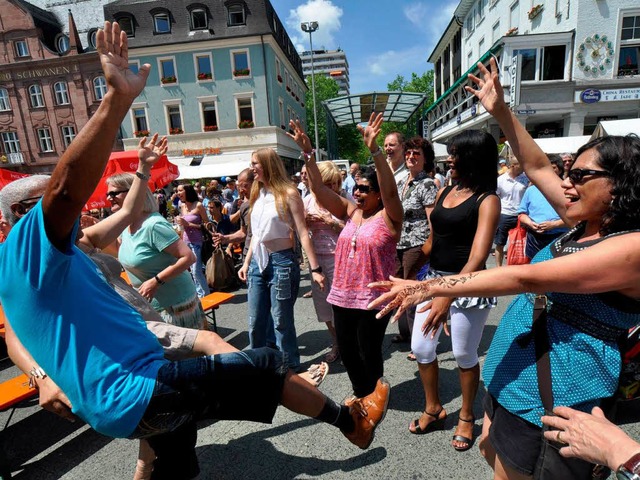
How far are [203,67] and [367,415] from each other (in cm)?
2871

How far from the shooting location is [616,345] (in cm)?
127

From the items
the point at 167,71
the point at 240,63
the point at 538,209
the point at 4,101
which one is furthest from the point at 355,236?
the point at 4,101

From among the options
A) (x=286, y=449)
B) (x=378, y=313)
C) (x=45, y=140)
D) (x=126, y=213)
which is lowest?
(x=286, y=449)

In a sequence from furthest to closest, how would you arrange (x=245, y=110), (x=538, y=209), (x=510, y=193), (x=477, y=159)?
1. (x=245, y=110)
2. (x=510, y=193)
3. (x=538, y=209)
4. (x=477, y=159)

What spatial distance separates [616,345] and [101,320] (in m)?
1.84

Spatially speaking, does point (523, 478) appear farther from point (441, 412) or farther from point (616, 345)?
point (441, 412)

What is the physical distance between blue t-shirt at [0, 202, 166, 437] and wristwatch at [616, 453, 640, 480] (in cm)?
144

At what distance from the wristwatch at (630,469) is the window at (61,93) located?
120 feet

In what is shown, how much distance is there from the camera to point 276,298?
3.10 metres

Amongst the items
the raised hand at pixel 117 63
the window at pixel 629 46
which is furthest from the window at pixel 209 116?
the raised hand at pixel 117 63

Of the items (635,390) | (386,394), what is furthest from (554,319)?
(386,394)

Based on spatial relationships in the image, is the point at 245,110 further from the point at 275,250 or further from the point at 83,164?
the point at 83,164

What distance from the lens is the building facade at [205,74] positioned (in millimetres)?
25062

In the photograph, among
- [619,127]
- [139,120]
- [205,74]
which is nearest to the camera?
[619,127]
